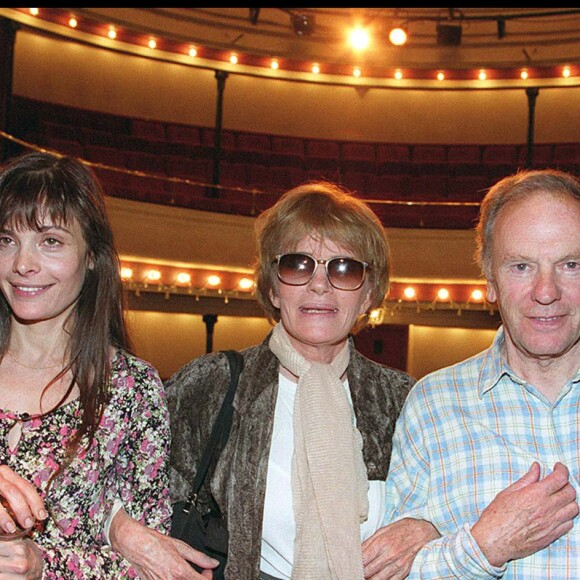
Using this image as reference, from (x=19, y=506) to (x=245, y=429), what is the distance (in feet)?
2.54

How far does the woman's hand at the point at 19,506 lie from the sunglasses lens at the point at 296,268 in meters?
0.96

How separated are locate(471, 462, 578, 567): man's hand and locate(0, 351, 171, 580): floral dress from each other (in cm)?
80

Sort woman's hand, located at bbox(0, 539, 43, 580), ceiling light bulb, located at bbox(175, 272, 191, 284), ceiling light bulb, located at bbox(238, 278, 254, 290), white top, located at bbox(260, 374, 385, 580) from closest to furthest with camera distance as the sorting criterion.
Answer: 1. woman's hand, located at bbox(0, 539, 43, 580)
2. white top, located at bbox(260, 374, 385, 580)
3. ceiling light bulb, located at bbox(175, 272, 191, 284)
4. ceiling light bulb, located at bbox(238, 278, 254, 290)

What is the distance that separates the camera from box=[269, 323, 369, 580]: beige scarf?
206cm

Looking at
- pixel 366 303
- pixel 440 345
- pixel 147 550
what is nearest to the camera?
pixel 147 550

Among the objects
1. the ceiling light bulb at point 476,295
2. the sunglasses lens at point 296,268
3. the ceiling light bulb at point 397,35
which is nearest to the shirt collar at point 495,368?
the sunglasses lens at point 296,268

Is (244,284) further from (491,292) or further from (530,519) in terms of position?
(530,519)

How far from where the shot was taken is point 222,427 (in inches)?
84.6

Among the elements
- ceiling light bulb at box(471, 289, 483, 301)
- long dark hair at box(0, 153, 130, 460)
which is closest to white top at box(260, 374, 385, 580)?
long dark hair at box(0, 153, 130, 460)

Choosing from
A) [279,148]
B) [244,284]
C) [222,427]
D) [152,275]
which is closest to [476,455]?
[222,427]

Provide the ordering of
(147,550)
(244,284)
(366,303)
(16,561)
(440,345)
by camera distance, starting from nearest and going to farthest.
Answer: (16,561)
(147,550)
(366,303)
(244,284)
(440,345)

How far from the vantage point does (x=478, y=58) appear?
41.4 ft

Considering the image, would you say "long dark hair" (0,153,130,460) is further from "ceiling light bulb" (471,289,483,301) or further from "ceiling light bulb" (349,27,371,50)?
"ceiling light bulb" (349,27,371,50)

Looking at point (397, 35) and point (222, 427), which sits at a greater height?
point (397, 35)
